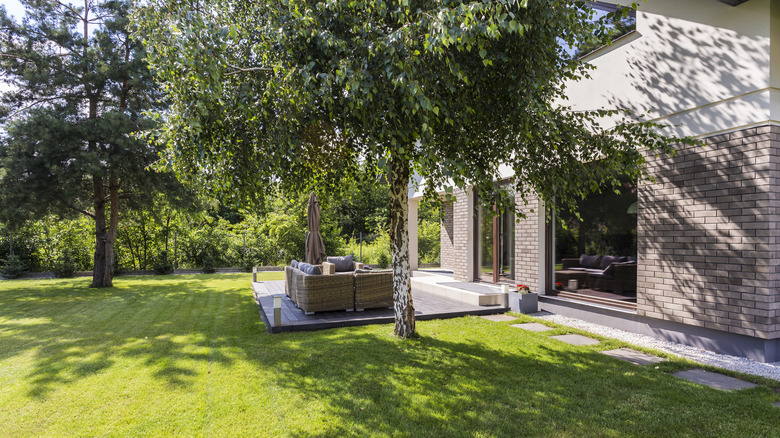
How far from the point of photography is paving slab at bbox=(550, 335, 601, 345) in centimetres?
600

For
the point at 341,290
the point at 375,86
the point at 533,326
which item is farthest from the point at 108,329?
the point at 533,326

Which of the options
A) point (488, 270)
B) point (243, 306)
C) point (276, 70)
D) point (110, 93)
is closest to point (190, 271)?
point (110, 93)

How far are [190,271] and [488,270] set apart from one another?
43.8 ft

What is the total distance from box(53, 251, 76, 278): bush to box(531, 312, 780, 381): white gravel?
17.4 metres

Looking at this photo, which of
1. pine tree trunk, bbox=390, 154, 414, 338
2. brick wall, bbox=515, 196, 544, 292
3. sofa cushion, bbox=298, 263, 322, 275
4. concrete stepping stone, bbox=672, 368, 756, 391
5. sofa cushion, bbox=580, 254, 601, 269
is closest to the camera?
concrete stepping stone, bbox=672, 368, 756, 391

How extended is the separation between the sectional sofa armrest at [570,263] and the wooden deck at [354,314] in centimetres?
148

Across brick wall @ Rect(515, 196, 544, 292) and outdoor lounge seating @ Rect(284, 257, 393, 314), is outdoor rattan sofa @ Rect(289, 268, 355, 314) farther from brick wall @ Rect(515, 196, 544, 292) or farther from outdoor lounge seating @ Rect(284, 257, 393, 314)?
brick wall @ Rect(515, 196, 544, 292)

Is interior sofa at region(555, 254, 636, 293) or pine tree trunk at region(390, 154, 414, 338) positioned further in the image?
interior sofa at region(555, 254, 636, 293)

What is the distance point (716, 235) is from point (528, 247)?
3.78 metres

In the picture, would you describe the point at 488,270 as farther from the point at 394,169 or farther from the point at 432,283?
the point at 394,169

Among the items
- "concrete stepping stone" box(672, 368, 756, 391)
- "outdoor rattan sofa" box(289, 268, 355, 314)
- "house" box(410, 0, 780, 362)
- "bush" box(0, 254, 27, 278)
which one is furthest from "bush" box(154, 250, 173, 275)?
"concrete stepping stone" box(672, 368, 756, 391)

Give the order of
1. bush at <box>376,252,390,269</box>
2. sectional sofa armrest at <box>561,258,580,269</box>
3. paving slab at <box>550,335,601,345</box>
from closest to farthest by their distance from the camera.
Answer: paving slab at <box>550,335,601,345</box> < sectional sofa armrest at <box>561,258,580,269</box> < bush at <box>376,252,390,269</box>

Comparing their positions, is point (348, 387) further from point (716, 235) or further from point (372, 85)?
point (716, 235)

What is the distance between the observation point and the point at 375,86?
3.94 m
